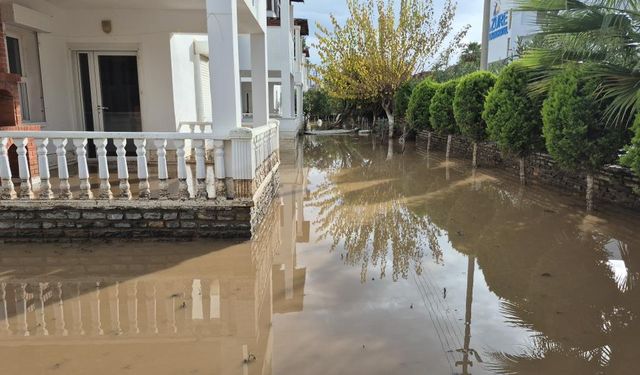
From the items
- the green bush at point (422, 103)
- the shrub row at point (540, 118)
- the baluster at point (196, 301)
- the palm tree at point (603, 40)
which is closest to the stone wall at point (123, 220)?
the baluster at point (196, 301)

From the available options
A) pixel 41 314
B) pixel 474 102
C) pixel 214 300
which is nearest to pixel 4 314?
pixel 41 314

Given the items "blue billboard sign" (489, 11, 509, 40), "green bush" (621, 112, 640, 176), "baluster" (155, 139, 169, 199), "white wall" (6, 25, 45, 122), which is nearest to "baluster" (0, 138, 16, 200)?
"baluster" (155, 139, 169, 199)

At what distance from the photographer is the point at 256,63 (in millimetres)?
8102

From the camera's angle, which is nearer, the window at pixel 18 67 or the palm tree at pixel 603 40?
the palm tree at pixel 603 40

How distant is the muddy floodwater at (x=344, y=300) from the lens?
300 centimetres

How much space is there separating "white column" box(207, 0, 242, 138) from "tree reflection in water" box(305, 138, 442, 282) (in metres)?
1.92

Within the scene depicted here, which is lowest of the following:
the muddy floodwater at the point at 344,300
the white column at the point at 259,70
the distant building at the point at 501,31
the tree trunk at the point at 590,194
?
the muddy floodwater at the point at 344,300

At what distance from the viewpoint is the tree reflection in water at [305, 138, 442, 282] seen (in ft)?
16.5

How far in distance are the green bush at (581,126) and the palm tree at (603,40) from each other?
0.46 feet

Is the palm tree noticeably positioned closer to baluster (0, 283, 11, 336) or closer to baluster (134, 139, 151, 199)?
baluster (134, 139, 151, 199)

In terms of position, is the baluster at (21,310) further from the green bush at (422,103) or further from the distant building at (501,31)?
the distant building at (501,31)

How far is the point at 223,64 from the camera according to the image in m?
5.20

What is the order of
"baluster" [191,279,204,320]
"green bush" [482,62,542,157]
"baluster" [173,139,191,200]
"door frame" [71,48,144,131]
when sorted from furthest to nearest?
"door frame" [71,48,144,131], "green bush" [482,62,542,157], "baluster" [173,139,191,200], "baluster" [191,279,204,320]

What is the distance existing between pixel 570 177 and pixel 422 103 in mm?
7939
